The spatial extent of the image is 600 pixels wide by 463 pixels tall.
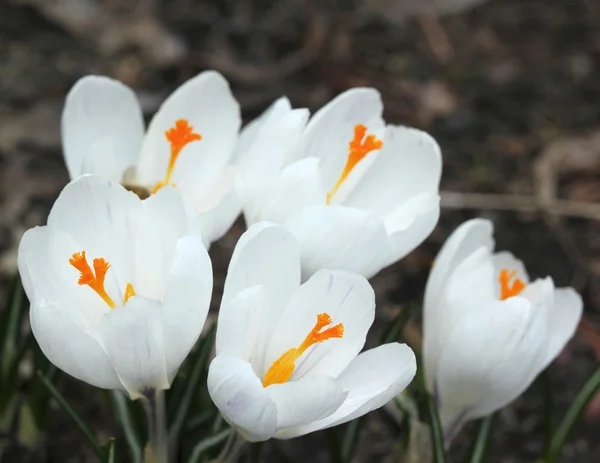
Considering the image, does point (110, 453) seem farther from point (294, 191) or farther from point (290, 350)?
point (294, 191)

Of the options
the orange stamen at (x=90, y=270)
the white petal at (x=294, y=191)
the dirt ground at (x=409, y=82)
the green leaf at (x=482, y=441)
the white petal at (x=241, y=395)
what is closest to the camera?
the white petal at (x=241, y=395)

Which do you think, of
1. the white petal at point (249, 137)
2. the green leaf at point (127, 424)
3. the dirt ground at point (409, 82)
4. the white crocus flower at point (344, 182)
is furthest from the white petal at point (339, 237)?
the dirt ground at point (409, 82)

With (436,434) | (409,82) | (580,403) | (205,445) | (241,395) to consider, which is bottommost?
(409,82)

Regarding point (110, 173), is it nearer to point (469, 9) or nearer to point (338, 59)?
point (338, 59)

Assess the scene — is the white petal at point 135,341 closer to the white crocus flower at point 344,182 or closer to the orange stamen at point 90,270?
the orange stamen at point 90,270

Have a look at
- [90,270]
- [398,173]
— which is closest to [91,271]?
[90,270]

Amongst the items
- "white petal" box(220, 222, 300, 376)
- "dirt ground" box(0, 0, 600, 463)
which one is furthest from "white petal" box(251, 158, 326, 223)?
"dirt ground" box(0, 0, 600, 463)
